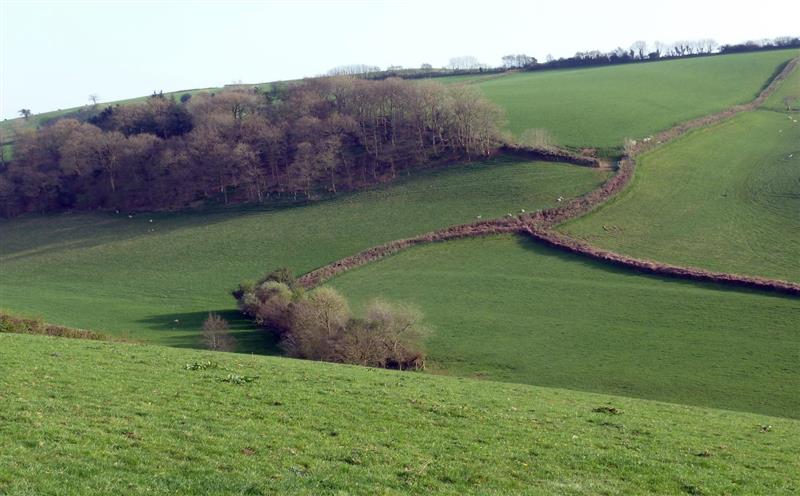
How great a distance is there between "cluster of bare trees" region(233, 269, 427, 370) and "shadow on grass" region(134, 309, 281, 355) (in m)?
1.67

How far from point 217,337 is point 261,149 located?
50.9 m

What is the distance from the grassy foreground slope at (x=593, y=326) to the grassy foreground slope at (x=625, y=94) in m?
35.1

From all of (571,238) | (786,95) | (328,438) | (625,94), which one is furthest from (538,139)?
(328,438)

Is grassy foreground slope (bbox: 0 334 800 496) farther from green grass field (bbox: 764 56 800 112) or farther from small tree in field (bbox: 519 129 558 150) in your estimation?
green grass field (bbox: 764 56 800 112)

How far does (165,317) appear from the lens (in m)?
55.7

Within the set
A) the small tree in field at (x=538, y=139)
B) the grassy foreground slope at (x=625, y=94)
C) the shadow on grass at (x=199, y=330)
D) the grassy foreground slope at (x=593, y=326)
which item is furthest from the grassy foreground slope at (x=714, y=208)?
the shadow on grass at (x=199, y=330)

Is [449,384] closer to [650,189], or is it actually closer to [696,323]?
[696,323]

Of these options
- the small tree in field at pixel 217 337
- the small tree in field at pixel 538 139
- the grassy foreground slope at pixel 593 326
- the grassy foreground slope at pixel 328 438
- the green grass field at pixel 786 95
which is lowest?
the grassy foreground slope at pixel 593 326

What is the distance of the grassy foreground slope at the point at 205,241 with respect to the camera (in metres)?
60.4

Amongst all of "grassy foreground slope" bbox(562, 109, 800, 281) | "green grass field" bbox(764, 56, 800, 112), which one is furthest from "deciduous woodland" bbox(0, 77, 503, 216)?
"green grass field" bbox(764, 56, 800, 112)

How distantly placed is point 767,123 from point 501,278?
208 feet

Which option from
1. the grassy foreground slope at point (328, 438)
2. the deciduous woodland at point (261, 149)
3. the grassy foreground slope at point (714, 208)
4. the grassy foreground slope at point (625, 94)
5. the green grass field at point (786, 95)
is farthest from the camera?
the green grass field at point (786, 95)

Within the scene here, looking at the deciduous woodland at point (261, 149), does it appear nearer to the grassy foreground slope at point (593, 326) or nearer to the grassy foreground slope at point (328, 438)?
the grassy foreground slope at point (593, 326)

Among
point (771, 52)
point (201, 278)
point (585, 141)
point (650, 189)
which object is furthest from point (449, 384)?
point (771, 52)
